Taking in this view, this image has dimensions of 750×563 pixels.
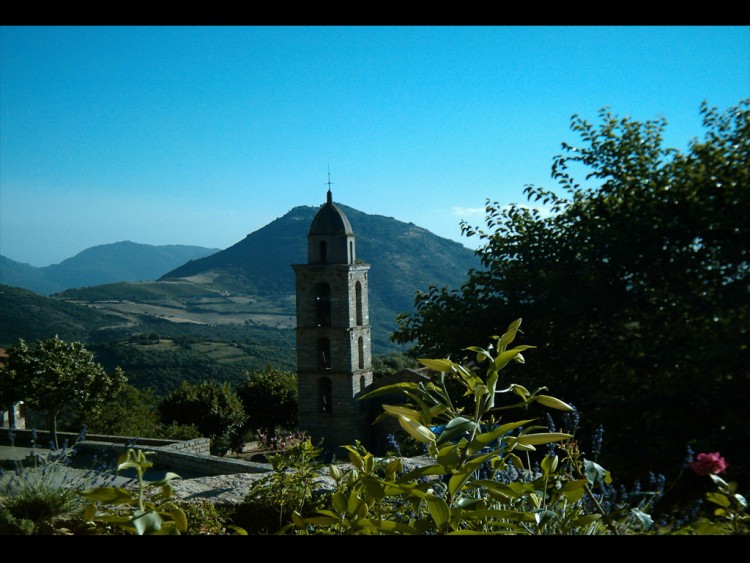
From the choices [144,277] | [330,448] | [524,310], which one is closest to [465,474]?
[524,310]

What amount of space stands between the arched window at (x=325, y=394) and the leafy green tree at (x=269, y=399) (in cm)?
378

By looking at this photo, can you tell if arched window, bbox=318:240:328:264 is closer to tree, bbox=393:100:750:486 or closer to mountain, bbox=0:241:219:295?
mountain, bbox=0:241:219:295

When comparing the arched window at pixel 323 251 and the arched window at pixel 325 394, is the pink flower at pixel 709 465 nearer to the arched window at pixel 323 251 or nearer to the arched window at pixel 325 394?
the arched window at pixel 323 251

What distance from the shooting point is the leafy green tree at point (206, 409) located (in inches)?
976

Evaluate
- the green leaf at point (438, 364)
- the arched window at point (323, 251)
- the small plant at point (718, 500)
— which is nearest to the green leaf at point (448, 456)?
the green leaf at point (438, 364)

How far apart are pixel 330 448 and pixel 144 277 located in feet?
28.2

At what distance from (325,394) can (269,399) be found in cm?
420

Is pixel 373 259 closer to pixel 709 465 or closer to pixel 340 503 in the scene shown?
pixel 709 465

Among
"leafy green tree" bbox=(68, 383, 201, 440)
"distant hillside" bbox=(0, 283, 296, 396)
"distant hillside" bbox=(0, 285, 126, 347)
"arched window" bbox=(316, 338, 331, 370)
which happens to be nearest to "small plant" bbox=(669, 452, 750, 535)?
"distant hillside" bbox=(0, 285, 126, 347)

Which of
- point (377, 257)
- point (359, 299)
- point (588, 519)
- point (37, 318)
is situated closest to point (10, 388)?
point (588, 519)

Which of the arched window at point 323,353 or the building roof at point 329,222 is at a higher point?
the building roof at point 329,222

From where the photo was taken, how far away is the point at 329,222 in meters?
22.7

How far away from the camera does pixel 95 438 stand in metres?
10.3
